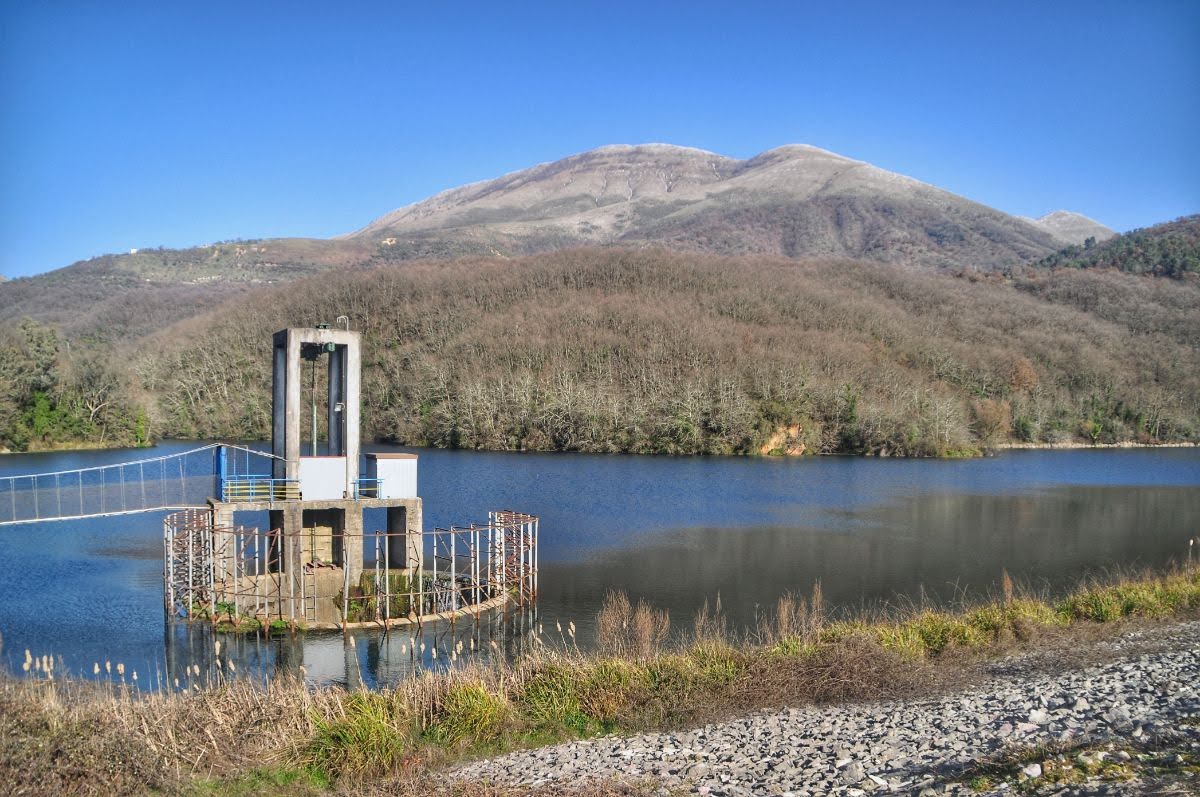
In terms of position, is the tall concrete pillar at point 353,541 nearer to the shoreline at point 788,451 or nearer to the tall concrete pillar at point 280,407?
the tall concrete pillar at point 280,407

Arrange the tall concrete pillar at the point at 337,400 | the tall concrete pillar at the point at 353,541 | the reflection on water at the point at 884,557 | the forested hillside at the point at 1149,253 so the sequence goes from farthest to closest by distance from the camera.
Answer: the forested hillside at the point at 1149,253 → the reflection on water at the point at 884,557 → the tall concrete pillar at the point at 337,400 → the tall concrete pillar at the point at 353,541

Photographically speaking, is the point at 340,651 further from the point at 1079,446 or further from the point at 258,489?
the point at 1079,446

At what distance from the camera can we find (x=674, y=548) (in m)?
33.6

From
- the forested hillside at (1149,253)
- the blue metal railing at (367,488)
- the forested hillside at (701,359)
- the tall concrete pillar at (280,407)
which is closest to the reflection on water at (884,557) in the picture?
the blue metal railing at (367,488)

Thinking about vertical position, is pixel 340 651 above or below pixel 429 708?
below

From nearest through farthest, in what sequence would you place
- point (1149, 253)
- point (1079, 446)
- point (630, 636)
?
1. point (630, 636)
2. point (1079, 446)
3. point (1149, 253)

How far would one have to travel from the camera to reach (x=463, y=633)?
23.0 metres

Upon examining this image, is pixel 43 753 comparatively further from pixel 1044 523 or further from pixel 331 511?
pixel 1044 523

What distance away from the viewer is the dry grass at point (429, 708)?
10.5 m

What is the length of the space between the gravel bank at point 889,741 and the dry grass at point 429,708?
0.72 meters

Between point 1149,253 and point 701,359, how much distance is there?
106463 mm

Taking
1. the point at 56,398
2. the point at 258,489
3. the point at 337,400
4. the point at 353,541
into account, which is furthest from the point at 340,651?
the point at 56,398

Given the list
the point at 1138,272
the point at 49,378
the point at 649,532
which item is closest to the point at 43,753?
the point at 649,532

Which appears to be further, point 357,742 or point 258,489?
point 258,489
